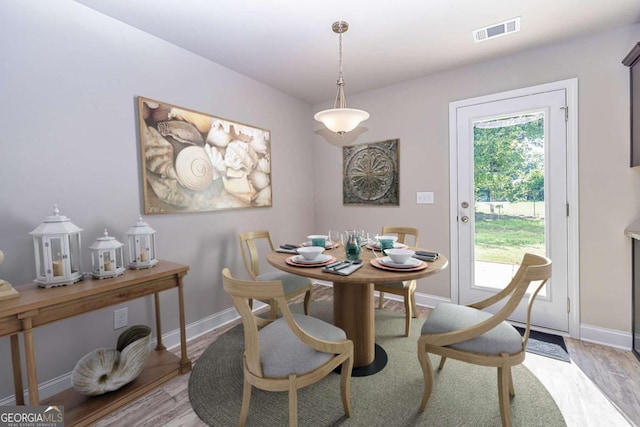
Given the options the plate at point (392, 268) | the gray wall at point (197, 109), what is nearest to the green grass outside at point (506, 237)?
the gray wall at point (197, 109)

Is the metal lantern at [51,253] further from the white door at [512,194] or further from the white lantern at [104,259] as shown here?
the white door at [512,194]

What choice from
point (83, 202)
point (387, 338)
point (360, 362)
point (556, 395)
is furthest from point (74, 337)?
point (556, 395)

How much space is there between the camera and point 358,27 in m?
2.12

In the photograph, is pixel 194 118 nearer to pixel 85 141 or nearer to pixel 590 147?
pixel 85 141

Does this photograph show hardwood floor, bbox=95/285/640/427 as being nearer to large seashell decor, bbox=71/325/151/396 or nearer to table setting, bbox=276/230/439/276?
large seashell decor, bbox=71/325/151/396

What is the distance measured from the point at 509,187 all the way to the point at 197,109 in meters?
2.96

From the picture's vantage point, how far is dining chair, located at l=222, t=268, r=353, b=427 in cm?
119

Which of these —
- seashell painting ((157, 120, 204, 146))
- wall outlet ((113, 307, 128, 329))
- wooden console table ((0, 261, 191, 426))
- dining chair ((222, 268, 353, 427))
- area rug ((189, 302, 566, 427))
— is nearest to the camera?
dining chair ((222, 268, 353, 427))

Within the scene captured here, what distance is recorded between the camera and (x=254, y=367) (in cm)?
129

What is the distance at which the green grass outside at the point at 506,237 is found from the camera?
256cm

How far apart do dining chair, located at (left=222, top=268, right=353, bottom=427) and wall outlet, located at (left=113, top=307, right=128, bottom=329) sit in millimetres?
1243

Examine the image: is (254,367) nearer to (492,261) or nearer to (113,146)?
(113,146)

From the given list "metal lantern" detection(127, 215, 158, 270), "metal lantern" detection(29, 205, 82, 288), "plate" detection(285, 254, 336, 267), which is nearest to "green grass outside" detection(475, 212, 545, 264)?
"plate" detection(285, 254, 336, 267)

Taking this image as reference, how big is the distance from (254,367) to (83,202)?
5.27ft
